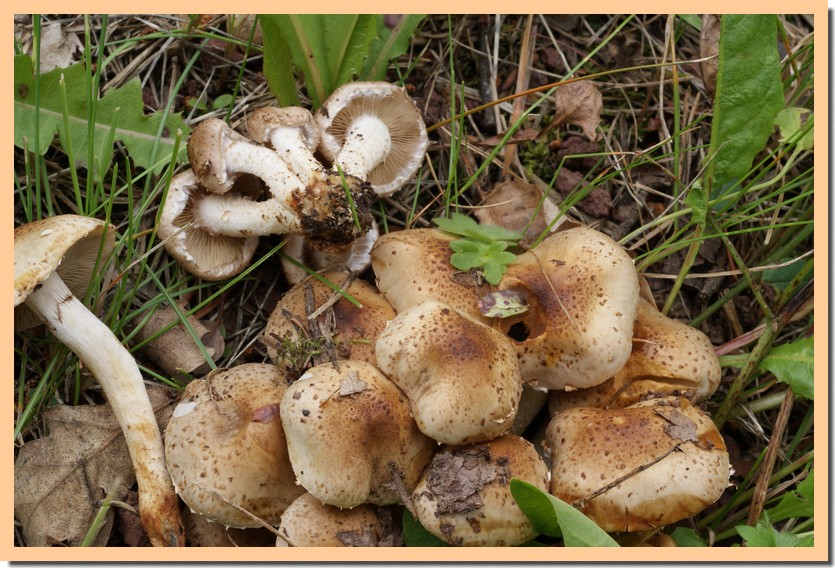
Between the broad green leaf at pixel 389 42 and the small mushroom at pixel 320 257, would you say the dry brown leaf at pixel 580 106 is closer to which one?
the broad green leaf at pixel 389 42

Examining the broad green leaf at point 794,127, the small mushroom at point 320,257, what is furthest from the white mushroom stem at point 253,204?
the broad green leaf at point 794,127

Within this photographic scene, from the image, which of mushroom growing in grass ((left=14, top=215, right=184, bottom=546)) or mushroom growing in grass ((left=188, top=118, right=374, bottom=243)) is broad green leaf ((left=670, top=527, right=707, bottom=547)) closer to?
mushroom growing in grass ((left=188, top=118, right=374, bottom=243))

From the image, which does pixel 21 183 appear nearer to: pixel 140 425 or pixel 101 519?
pixel 140 425

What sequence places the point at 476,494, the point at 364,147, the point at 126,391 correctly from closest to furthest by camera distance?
the point at 476,494 → the point at 126,391 → the point at 364,147

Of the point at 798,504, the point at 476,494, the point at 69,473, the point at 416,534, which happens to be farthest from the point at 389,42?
the point at 798,504

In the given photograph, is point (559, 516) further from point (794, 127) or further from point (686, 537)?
point (794, 127)
